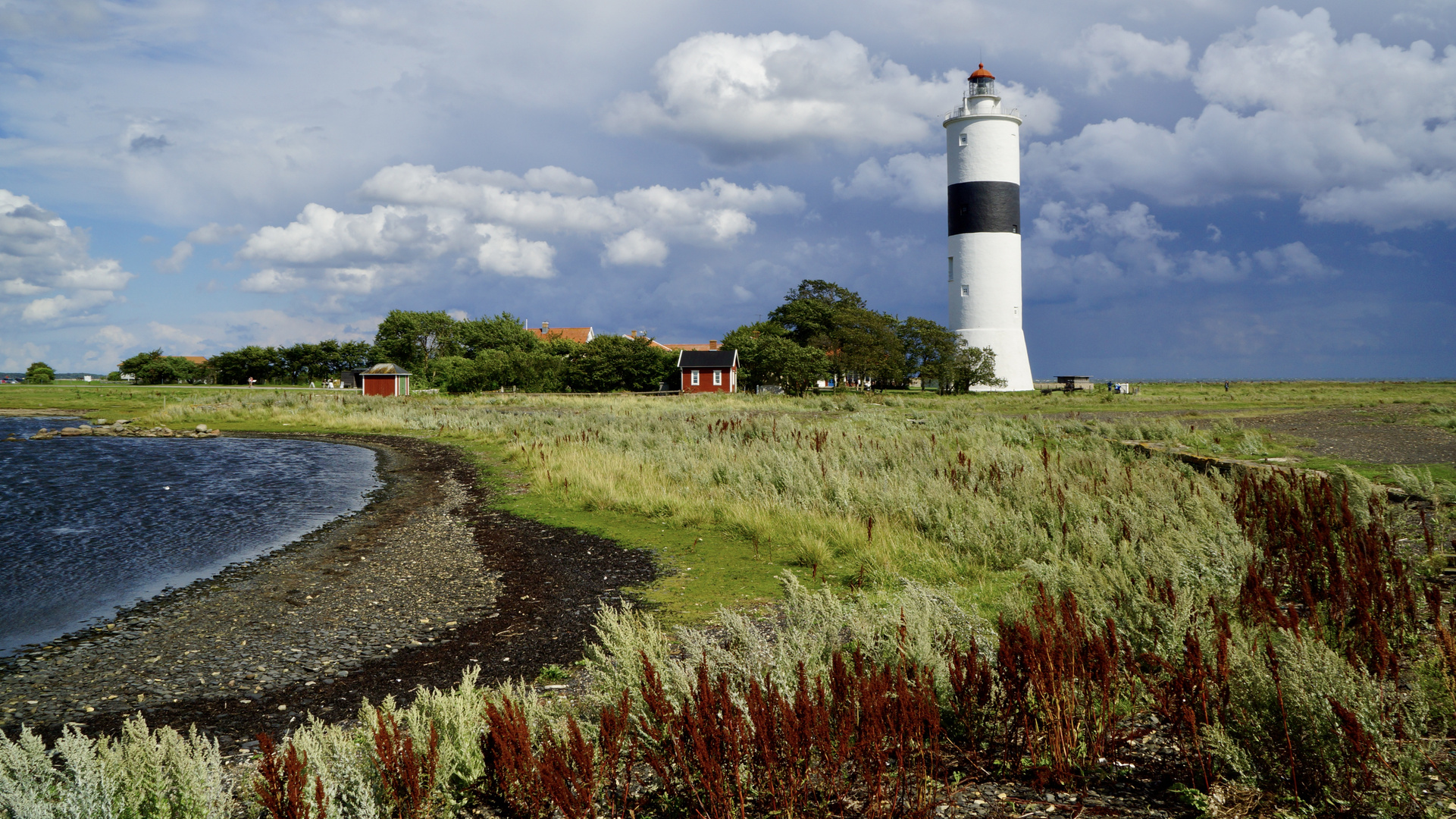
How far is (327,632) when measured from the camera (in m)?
7.74

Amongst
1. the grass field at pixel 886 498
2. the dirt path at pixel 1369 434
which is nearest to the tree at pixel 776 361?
the grass field at pixel 886 498

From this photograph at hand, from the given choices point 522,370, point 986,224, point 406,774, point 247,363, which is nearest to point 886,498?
point 406,774

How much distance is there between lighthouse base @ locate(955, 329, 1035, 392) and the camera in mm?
53250

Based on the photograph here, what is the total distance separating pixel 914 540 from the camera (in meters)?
9.32

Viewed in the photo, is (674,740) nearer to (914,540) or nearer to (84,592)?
(914,540)

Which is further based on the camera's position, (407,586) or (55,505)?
(55,505)

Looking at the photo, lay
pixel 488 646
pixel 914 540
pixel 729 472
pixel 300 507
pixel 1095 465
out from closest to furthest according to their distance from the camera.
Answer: pixel 488 646, pixel 914 540, pixel 1095 465, pixel 729 472, pixel 300 507

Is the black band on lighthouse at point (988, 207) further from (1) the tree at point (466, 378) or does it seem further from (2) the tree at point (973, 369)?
(1) the tree at point (466, 378)

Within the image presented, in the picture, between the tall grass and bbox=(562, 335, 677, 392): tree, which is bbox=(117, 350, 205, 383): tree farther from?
the tall grass

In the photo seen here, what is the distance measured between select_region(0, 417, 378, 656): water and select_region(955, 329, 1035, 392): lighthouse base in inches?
1597

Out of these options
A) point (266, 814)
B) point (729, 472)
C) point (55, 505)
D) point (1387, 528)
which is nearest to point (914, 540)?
point (1387, 528)

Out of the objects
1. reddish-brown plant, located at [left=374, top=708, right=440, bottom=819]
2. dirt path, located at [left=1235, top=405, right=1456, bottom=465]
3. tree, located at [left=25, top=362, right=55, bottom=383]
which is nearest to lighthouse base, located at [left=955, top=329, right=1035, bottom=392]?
dirt path, located at [left=1235, top=405, right=1456, bottom=465]

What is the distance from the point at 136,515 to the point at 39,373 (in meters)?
114

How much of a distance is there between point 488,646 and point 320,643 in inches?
68.0
